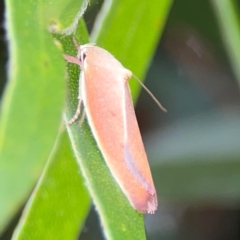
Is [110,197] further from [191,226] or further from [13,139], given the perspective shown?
[191,226]

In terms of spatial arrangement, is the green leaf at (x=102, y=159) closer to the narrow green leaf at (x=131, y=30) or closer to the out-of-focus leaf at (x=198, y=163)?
the narrow green leaf at (x=131, y=30)

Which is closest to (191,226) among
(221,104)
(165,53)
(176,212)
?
(176,212)

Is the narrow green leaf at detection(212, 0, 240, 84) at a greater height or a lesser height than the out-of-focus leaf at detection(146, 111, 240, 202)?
greater

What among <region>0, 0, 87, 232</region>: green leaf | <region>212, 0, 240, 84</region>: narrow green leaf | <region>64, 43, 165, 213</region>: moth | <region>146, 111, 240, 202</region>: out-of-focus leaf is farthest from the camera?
<region>146, 111, 240, 202</region>: out-of-focus leaf

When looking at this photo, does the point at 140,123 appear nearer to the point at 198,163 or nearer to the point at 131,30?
the point at 198,163

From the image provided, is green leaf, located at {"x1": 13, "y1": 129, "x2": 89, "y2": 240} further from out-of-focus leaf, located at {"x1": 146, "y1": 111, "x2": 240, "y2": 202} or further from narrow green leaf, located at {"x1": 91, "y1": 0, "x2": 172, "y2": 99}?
out-of-focus leaf, located at {"x1": 146, "y1": 111, "x2": 240, "y2": 202}

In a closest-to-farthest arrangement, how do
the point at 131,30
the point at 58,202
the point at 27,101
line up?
1. the point at 27,101
2. the point at 58,202
3. the point at 131,30

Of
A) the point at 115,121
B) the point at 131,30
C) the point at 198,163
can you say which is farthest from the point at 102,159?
the point at 198,163

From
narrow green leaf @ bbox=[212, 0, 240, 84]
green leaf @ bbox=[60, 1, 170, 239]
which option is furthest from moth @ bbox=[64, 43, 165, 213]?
narrow green leaf @ bbox=[212, 0, 240, 84]
